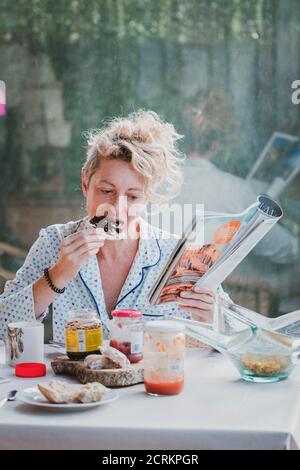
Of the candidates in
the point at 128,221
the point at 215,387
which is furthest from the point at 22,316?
the point at 215,387

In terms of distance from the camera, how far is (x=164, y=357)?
132cm

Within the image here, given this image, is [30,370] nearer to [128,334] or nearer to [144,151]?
[128,334]

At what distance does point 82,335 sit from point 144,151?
2.43 ft

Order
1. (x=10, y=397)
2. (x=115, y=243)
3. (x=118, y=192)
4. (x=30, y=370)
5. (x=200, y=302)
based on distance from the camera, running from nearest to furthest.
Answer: (x=10, y=397) → (x=30, y=370) → (x=200, y=302) → (x=118, y=192) → (x=115, y=243)

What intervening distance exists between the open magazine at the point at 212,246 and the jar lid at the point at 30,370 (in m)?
0.35

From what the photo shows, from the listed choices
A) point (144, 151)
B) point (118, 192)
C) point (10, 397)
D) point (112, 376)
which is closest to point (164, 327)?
point (112, 376)

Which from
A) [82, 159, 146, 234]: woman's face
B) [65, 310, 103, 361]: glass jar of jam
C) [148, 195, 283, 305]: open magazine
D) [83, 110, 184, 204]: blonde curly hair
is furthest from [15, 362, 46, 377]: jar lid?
[83, 110, 184, 204]: blonde curly hair

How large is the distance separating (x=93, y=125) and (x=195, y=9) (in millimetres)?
659

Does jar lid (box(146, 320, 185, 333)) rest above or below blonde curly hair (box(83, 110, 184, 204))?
below

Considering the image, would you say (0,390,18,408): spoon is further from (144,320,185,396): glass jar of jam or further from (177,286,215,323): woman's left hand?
(177,286,215,323): woman's left hand

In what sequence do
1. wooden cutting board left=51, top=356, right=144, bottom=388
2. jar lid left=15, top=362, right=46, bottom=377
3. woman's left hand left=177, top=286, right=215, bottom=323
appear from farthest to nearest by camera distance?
1. woman's left hand left=177, top=286, right=215, bottom=323
2. jar lid left=15, top=362, right=46, bottom=377
3. wooden cutting board left=51, top=356, right=144, bottom=388

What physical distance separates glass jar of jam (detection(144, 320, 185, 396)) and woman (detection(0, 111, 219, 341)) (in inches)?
24.9

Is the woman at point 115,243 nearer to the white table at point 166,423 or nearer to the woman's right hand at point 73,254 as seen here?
the woman's right hand at point 73,254

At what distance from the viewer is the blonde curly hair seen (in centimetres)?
208
